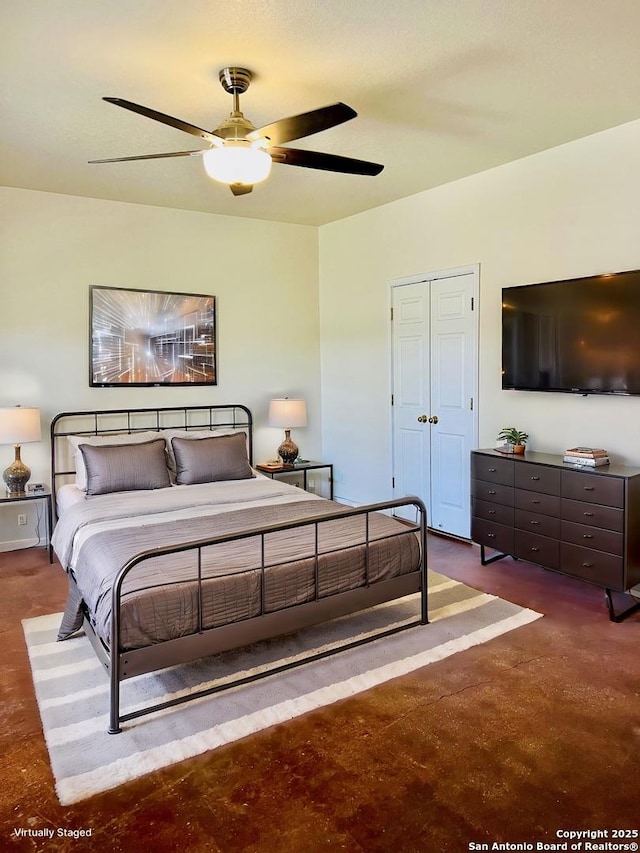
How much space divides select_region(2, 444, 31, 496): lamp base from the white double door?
3.19 metres

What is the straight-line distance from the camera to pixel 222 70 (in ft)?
9.39

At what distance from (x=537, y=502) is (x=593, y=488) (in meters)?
0.43

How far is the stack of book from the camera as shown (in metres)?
3.62

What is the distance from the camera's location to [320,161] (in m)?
2.99

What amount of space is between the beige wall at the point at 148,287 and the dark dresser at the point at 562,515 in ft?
8.36

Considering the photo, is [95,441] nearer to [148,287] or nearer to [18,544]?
[18,544]

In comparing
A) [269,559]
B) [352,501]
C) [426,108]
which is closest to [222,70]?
[426,108]

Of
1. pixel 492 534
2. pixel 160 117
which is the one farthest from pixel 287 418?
pixel 160 117

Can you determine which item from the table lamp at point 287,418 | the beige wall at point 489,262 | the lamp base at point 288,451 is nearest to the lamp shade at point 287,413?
the table lamp at point 287,418

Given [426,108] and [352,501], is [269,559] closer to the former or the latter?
[426,108]

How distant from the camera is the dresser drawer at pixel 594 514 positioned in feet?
11.1

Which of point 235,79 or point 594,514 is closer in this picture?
point 235,79

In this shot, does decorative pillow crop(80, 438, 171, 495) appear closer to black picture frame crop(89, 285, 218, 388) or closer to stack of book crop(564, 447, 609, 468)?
black picture frame crop(89, 285, 218, 388)

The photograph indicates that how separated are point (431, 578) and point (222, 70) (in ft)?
10.9
